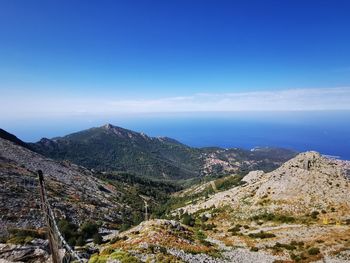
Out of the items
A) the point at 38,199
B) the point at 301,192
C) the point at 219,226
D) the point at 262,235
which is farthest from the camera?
the point at 38,199

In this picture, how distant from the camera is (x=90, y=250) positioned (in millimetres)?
38844

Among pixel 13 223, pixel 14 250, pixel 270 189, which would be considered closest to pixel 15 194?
pixel 13 223

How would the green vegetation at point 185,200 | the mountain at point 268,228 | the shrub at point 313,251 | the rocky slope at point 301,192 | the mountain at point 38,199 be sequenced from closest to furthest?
the mountain at point 268,228 → the shrub at point 313,251 → the rocky slope at point 301,192 → the mountain at point 38,199 → the green vegetation at point 185,200

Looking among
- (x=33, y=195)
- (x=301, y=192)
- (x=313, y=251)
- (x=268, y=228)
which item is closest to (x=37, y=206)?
(x=33, y=195)

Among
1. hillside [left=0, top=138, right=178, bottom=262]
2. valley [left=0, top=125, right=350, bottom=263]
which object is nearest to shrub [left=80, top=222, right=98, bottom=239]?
valley [left=0, top=125, right=350, bottom=263]

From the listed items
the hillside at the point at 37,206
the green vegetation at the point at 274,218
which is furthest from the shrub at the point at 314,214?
the hillside at the point at 37,206

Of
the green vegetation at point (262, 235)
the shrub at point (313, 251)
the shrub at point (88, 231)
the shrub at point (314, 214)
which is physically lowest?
the shrub at point (88, 231)

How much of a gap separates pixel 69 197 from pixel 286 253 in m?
78.5

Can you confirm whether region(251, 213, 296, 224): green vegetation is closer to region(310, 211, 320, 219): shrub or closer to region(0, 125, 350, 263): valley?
region(0, 125, 350, 263): valley

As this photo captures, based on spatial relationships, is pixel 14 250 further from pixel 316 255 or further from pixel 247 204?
pixel 247 204

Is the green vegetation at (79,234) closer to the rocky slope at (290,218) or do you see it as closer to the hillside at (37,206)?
the hillside at (37,206)

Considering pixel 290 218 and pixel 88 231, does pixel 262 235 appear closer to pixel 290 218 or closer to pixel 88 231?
pixel 290 218

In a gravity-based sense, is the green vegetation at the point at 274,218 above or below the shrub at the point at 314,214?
below

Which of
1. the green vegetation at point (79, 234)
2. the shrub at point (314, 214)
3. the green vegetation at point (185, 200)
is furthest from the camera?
the green vegetation at point (185, 200)
